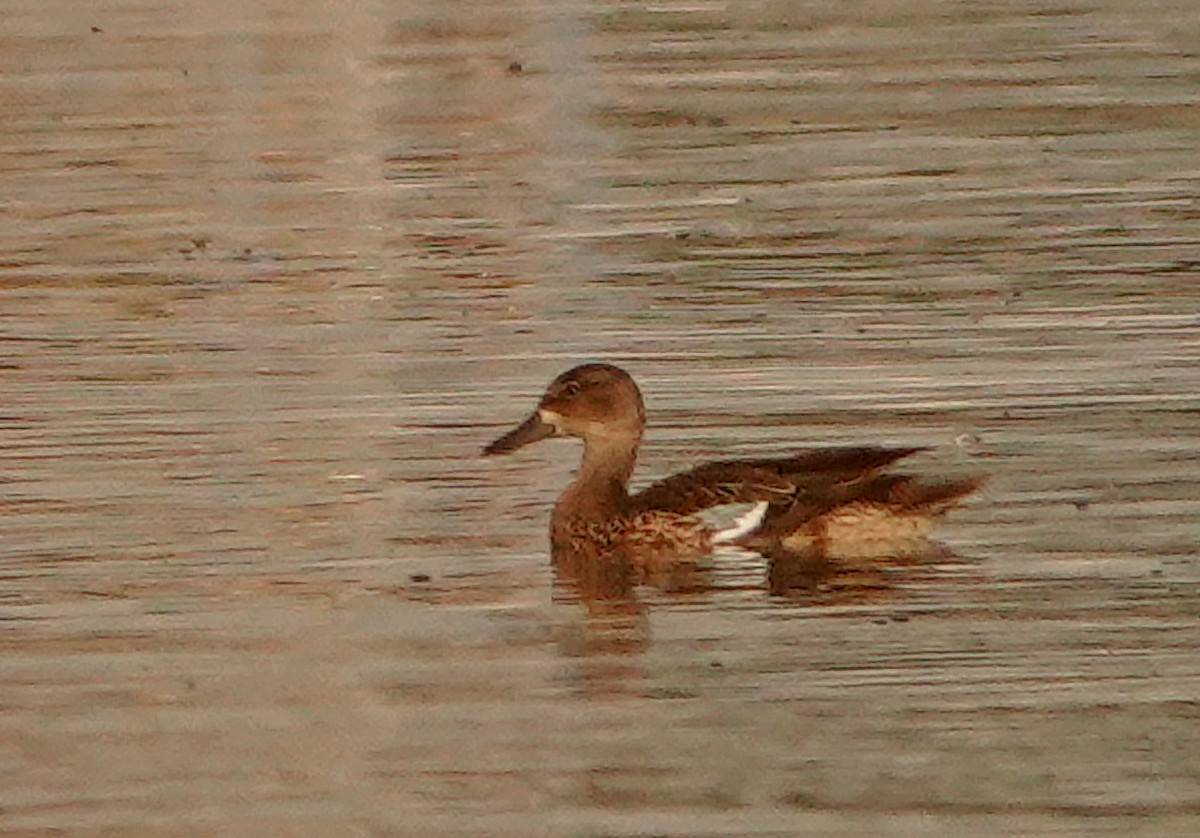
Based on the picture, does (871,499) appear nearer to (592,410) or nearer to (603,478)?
(603,478)

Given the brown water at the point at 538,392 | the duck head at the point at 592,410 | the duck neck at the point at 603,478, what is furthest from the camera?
the duck head at the point at 592,410

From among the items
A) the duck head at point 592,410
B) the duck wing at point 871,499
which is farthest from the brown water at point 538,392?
the duck head at point 592,410

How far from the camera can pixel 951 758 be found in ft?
27.8

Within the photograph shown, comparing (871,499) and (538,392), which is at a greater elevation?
(538,392)

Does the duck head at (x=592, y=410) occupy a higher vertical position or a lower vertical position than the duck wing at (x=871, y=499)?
higher

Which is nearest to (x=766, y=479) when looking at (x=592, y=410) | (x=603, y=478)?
(x=603, y=478)

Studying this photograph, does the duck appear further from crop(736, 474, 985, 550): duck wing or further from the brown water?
the brown water

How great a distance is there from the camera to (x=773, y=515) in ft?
36.0

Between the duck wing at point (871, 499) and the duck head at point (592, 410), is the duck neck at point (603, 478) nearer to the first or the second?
the duck head at point (592, 410)

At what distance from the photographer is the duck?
427 inches

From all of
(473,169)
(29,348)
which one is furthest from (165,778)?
(473,169)

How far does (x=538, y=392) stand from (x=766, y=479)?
195 centimetres

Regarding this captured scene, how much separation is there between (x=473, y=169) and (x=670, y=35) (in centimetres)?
471

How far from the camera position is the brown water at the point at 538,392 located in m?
8.57
